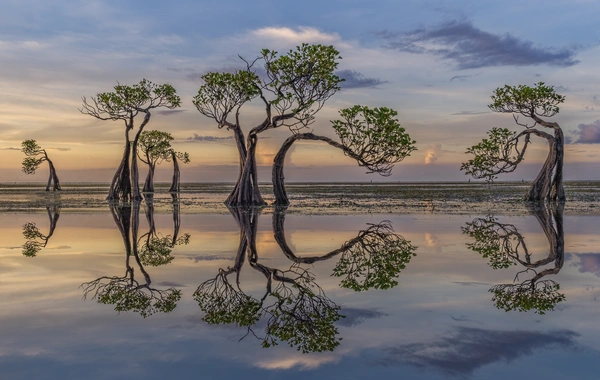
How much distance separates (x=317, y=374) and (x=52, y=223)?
2170 cm

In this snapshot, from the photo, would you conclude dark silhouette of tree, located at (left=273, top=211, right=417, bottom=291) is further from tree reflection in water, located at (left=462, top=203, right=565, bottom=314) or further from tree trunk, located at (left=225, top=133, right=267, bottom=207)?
tree trunk, located at (left=225, top=133, right=267, bottom=207)

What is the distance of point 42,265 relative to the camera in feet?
41.6

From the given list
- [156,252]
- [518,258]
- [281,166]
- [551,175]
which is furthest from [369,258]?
[551,175]

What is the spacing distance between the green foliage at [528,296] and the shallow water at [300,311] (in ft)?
0.21

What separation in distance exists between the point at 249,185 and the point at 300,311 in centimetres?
2822

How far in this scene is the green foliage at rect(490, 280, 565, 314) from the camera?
8462 mm

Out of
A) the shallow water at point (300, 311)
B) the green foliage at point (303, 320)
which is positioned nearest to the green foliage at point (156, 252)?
the shallow water at point (300, 311)

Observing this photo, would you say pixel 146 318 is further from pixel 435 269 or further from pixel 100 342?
pixel 435 269

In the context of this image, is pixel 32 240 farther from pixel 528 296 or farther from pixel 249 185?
pixel 249 185

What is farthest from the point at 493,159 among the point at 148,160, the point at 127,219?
the point at 148,160

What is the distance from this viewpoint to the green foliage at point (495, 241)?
1326 cm

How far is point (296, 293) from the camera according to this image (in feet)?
31.4

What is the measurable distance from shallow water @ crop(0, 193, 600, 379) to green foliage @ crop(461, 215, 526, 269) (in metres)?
0.15

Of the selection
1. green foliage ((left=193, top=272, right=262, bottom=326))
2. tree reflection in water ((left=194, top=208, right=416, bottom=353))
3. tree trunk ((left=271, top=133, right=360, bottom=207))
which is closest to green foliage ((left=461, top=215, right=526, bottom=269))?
tree reflection in water ((left=194, top=208, right=416, bottom=353))
